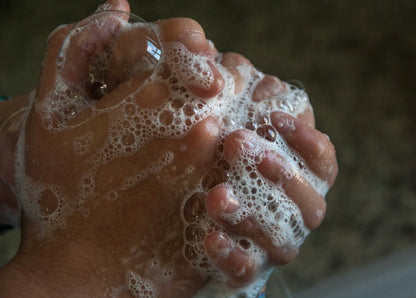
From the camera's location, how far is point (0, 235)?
917 mm

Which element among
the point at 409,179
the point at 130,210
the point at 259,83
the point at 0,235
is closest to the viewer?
the point at 130,210

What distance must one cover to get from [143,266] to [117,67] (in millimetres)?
270

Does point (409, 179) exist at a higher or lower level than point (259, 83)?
lower

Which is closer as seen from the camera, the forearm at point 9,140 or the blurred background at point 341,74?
the forearm at point 9,140

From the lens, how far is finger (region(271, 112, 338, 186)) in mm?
659

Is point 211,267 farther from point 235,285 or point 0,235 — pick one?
point 0,235

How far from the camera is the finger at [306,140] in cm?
66

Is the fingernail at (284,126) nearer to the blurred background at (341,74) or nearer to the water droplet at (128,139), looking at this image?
the water droplet at (128,139)

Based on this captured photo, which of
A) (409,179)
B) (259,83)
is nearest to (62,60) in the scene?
(259,83)

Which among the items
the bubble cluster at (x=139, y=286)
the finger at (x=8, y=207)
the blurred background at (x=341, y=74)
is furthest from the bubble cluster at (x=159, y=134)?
the blurred background at (x=341, y=74)

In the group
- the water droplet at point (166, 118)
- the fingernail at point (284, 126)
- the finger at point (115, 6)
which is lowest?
the fingernail at point (284, 126)

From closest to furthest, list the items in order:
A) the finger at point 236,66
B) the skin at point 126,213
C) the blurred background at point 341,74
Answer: the skin at point 126,213
the finger at point 236,66
the blurred background at point 341,74

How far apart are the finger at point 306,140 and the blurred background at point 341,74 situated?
0.70m

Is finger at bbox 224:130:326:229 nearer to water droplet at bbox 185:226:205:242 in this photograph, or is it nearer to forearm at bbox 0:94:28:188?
water droplet at bbox 185:226:205:242
